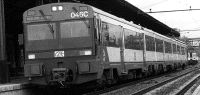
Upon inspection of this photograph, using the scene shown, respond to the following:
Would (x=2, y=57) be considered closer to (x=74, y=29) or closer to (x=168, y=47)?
(x=74, y=29)

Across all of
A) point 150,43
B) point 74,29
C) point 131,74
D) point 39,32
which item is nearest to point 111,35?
point 74,29

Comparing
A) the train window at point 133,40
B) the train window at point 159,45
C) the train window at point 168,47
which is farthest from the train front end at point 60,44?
the train window at point 168,47

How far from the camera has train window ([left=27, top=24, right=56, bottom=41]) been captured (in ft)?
48.1

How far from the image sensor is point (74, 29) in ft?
47.6

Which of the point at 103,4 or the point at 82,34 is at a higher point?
the point at 103,4

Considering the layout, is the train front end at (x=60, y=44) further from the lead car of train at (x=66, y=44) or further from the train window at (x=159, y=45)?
the train window at (x=159, y=45)

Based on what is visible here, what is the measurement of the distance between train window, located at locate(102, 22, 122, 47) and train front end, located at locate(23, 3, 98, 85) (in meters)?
1.24

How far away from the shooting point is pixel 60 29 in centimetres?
1462

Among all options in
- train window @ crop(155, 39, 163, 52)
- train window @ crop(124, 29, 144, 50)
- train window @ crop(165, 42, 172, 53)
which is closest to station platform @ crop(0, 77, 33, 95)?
train window @ crop(124, 29, 144, 50)

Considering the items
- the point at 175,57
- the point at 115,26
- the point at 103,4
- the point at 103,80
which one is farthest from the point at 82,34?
the point at 175,57

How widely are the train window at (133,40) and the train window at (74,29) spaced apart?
463 centimetres

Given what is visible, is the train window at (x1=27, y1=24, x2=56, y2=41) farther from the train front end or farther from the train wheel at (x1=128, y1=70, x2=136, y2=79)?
the train wheel at (x1=128, y1=70, x2=136, y2=79)

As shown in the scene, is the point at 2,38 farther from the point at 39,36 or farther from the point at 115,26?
the point at 115,26

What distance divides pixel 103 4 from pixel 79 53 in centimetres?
1328
